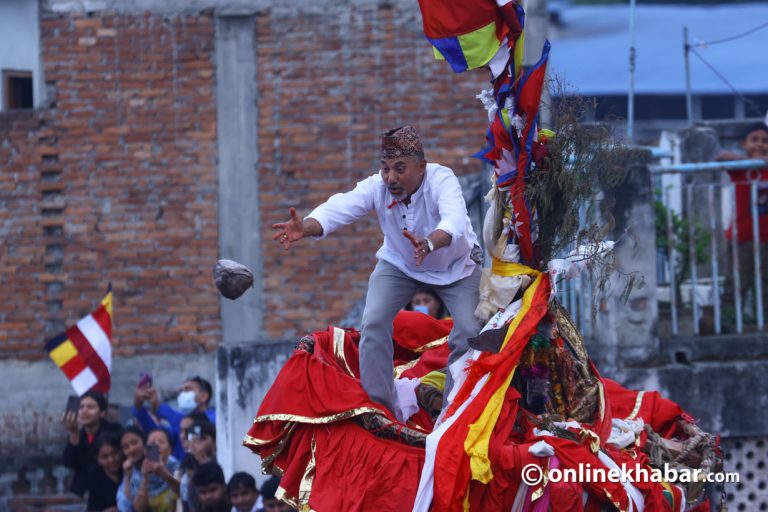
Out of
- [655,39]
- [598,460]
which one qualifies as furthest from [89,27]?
[655,39]

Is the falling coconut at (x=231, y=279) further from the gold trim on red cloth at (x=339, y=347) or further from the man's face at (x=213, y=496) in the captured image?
the man's face at (x=213, y=496)

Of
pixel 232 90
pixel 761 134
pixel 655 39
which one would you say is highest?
pixel 655 39

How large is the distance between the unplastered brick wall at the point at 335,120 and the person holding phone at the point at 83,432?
2251mm

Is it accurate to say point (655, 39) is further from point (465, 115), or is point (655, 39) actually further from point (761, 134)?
point (761, 134)

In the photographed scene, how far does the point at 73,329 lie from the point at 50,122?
91.8 inches

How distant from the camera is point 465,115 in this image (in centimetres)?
1280

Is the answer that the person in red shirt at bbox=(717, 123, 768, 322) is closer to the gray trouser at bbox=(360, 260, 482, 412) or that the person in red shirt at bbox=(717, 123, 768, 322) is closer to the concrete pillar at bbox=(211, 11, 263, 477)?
the gray trouser at bbox=(360, 260, 482, 412)

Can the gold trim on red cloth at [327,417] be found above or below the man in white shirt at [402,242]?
below

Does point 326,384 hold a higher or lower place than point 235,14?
lower

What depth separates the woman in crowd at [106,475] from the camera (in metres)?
10.7

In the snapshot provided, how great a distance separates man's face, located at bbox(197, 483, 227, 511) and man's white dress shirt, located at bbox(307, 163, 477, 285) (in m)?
2.73

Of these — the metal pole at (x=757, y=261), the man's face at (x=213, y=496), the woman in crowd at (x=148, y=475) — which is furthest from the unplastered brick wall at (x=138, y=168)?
the metal pole at (x=757, y=261)

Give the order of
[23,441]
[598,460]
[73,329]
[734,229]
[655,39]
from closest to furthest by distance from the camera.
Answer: [598,460] < [734,229] < [73,329] < [23,441] < [655,39]

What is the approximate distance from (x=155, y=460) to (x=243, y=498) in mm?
1133
